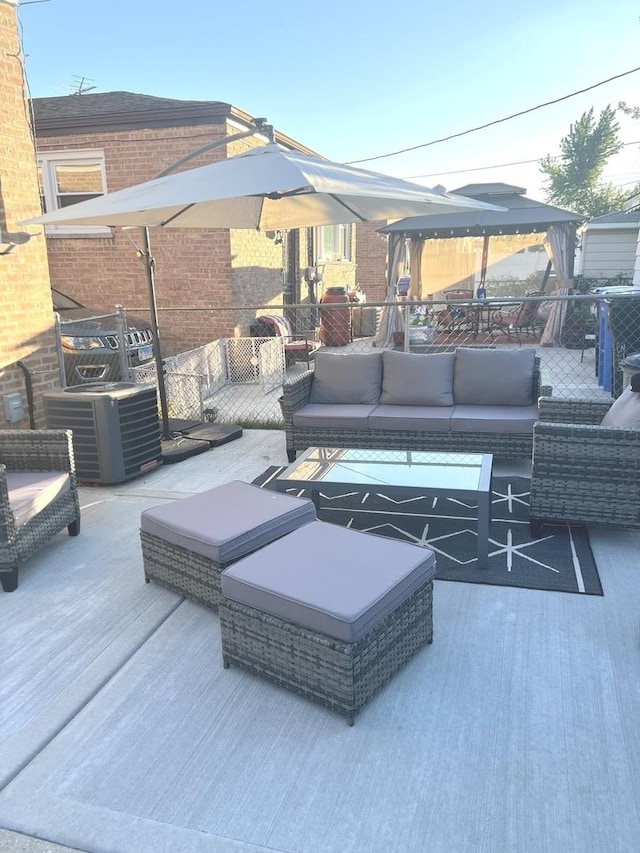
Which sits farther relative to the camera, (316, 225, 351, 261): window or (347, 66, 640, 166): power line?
(316, 225, 351, 261): window

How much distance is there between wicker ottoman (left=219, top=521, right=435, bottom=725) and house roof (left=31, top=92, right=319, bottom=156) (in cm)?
758

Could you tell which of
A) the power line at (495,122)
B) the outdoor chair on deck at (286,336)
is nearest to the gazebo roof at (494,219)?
the power line at (495,122)

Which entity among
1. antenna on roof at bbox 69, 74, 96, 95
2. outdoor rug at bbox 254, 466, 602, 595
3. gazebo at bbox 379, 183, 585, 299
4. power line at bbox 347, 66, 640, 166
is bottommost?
outdoor rug at bbox 254, 466, 602, 595

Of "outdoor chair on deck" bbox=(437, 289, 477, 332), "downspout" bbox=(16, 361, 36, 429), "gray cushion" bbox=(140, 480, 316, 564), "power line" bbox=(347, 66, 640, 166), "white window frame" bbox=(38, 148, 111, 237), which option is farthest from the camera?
"outdoor chair on deck" bbox=(437, 289, 477, 332)

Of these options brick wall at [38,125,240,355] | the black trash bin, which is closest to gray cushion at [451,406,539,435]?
the black trash bin

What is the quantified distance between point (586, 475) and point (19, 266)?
14.3 feet

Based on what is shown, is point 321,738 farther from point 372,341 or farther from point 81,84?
point 81,84

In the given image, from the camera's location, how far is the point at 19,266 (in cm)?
469

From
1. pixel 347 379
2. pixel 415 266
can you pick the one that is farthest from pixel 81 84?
pixel 347 379

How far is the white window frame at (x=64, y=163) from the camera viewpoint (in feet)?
29.2

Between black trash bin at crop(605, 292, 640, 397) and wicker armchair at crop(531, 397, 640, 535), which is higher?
black trash bin at crop(605, 292, 640, 397)

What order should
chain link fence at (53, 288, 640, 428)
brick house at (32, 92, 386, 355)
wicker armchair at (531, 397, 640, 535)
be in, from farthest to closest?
1. brick house at (32, 92, 386, 355)
2. chain link fence at (53, 288, 640, 428)
3. wicker armchair at (531, 397, 640, 535)

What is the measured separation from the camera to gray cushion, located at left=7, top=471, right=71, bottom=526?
3094mm

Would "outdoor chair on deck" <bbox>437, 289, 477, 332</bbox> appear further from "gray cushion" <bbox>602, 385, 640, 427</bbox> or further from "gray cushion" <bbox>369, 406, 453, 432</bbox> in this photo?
"gray cushion" <bbox>602, 385, 640, 427</bbox>
